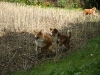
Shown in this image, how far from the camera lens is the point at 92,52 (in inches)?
432

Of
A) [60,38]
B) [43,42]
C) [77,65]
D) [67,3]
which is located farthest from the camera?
[67,3]

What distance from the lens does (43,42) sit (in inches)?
437

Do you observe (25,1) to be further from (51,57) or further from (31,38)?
(51,57)

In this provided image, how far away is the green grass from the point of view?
28.2 ft

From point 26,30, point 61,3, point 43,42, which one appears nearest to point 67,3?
point 61,3

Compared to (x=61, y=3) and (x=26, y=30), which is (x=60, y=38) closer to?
(x=26, y=30)

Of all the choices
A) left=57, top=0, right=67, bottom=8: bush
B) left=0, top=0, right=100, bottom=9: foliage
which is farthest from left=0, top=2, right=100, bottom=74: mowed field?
left=57, top=0, right=67, bottom=8: bush

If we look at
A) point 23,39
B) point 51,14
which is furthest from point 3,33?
point 51,14

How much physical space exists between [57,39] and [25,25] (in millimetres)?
4136

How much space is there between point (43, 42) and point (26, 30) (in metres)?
3.53

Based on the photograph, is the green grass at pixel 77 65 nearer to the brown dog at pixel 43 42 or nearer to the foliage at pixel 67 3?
the brown dog at pixel 43 42

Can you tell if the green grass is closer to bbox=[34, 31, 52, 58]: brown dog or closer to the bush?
bbox=[34, 31, 52, 58]: brown dog

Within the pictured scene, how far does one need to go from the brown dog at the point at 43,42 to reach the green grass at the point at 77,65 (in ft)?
2.53

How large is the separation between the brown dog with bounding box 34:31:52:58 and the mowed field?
1.47 ft
